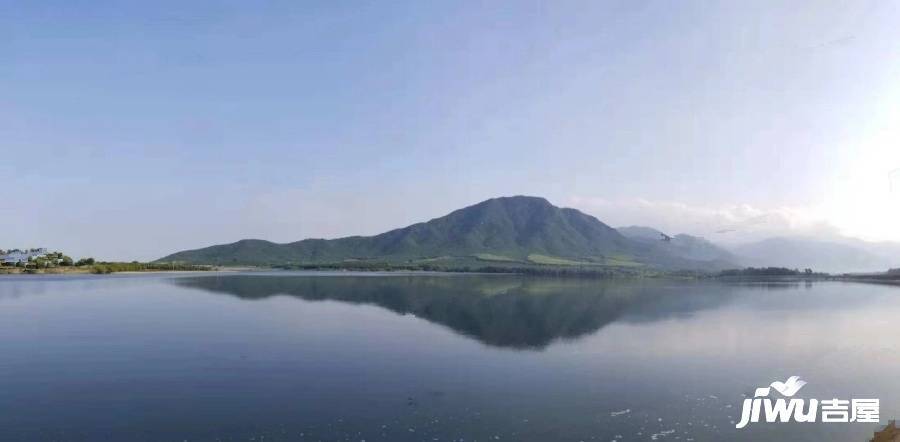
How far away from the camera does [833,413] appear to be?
102 ft

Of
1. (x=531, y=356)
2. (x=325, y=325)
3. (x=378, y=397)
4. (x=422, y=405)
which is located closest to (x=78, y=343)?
(x=325, y=325)

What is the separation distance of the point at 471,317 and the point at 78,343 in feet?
149

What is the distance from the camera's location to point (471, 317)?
7681 cm

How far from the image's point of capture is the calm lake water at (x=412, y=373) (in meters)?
26.7

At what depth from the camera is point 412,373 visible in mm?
39000

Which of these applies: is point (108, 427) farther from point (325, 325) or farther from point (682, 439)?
point (325, 325)

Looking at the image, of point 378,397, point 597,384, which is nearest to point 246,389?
point 378,397

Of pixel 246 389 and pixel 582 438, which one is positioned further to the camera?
pixel 246 389

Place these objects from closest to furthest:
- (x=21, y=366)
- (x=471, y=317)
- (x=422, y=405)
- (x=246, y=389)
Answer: (x=422, y=405), (x=246, y=389), (x=21, y=366), (x=471, y=317)

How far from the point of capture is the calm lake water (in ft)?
87.6

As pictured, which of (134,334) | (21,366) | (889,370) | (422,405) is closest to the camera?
(422,405)

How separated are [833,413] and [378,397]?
25.5m

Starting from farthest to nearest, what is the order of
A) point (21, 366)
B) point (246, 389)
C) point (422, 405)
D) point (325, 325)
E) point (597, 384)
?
1. point (325, 325)
2. point (21, 366)
3. point (597, 384)
4. point (246, 389)
5. point (422, 405)

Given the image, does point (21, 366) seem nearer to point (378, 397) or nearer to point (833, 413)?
point (378, 397)
